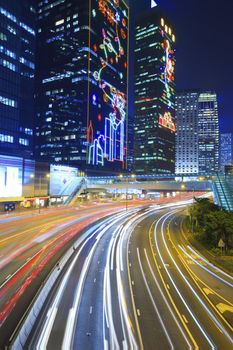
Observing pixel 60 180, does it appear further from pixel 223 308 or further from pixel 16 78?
pixel 223 308

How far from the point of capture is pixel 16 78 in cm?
12638

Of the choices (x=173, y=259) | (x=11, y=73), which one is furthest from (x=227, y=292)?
(x=11, y=73)

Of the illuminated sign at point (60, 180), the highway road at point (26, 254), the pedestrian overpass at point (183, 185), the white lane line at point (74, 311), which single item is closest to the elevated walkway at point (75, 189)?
the pedestrian overpass at point (183, 185)

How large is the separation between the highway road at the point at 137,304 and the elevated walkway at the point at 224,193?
3002cm

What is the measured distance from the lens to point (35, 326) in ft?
67.1

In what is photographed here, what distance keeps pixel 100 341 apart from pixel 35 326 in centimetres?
473

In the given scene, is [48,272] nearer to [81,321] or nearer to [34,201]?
[81,321]

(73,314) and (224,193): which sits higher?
(224,193)

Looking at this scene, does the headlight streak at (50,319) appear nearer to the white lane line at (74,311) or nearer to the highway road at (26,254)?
the white lane line at (74,311)

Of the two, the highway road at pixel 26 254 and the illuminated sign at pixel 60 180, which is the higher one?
the illuminated sign at pixel 60 180

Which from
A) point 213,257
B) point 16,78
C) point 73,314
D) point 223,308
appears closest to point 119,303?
point 73,314

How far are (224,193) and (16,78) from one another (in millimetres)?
97264

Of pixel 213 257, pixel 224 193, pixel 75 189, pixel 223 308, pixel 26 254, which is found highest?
pixel 75 189

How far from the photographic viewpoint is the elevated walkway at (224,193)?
229 ft
